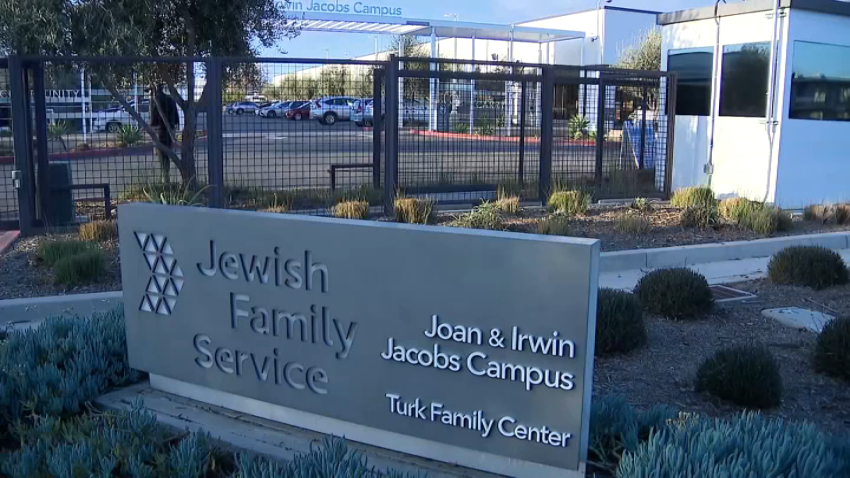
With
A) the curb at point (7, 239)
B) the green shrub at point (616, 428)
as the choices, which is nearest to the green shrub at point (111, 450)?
the green shrub at point (616, 428)

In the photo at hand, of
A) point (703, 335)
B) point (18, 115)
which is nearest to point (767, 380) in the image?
point (703, 335)

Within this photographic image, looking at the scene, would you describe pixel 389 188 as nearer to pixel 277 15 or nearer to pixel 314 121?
pixel 314 121

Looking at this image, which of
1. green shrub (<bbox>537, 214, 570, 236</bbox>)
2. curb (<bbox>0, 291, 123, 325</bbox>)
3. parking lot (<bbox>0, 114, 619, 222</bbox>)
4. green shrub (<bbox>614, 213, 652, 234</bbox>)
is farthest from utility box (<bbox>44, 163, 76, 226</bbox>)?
green shrub (<bbox>614, 213, 652, 234</bbox>)

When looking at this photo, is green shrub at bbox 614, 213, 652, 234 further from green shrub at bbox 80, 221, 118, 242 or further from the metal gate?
green shrub at bbox 80, 221, 118, 242

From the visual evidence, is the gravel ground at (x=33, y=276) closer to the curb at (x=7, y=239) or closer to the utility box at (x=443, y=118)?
the curb at (x=7, y=239)

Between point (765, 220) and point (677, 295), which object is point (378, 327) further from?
point (765, 220)

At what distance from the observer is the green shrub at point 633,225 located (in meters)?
10.9

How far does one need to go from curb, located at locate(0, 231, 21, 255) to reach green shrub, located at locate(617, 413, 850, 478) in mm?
8165

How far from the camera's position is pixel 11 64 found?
10422 mm

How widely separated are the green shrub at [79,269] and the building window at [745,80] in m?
10.7

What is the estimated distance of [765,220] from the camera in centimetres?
1116

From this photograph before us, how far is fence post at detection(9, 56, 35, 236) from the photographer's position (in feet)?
34.5

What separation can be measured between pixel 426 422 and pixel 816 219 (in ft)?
33.4

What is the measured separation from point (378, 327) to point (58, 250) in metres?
5.86
